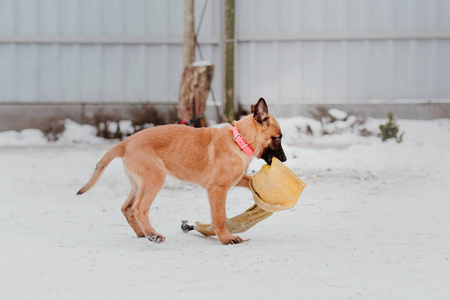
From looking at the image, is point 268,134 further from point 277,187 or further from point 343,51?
point 343,51

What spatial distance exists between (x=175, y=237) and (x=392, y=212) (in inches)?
79.6

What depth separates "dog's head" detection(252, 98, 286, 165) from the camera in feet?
13.4

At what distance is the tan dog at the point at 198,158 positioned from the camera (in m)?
4.09

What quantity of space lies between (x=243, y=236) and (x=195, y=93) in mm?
4118

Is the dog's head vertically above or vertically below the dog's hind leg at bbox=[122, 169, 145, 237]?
above

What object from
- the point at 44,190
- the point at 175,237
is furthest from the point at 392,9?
the point at 175,237

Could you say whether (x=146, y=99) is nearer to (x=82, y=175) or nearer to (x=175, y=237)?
(x=82, y=175)

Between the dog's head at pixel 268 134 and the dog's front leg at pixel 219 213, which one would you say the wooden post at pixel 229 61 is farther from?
the dog's front leg at pixel 219 213

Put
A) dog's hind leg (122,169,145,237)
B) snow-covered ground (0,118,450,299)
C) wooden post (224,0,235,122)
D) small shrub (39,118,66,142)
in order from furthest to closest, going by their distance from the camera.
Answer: small shrub (39,118,66,142)
wooden post (224,0,235,122)
dog's hind leg (122,169,145,237)
snow-covered ground (0,118,450,299)

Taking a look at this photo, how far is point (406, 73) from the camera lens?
36.7ft

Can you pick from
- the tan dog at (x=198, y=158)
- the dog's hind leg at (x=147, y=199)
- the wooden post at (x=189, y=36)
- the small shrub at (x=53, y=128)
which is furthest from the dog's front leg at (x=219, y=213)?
the small shrub at (x=53, y=128)

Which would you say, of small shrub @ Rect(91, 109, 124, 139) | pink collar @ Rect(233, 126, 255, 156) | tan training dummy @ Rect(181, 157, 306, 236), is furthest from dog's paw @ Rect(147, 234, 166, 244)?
small shrub @ Rect(91, 109, 124, 139)

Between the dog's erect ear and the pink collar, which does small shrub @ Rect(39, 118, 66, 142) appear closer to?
the pink collar

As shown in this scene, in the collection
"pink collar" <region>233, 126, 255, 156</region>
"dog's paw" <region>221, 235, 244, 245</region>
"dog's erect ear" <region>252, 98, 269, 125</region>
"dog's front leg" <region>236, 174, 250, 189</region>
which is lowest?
"dog's paw" <region>221, 235, 244, 245</region>
